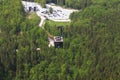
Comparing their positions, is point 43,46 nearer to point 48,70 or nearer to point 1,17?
point 48,70

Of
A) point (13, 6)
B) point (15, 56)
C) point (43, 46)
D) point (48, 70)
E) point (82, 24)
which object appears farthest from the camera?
point (13, 6)

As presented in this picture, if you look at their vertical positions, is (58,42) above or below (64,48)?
above

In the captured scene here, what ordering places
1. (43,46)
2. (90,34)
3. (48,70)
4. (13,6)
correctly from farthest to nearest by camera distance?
(13,6) → (90,34) → (43,46) → (48,70)

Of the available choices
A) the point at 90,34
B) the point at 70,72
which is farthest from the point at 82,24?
the point at 70,72

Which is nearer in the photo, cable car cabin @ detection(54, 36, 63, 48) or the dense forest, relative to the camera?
the dense forest

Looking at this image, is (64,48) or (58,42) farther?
(58,42)

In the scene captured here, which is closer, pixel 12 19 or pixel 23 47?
pixel 23 47

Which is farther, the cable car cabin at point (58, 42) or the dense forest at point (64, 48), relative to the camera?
the cable car cabin at point (58, 42)
